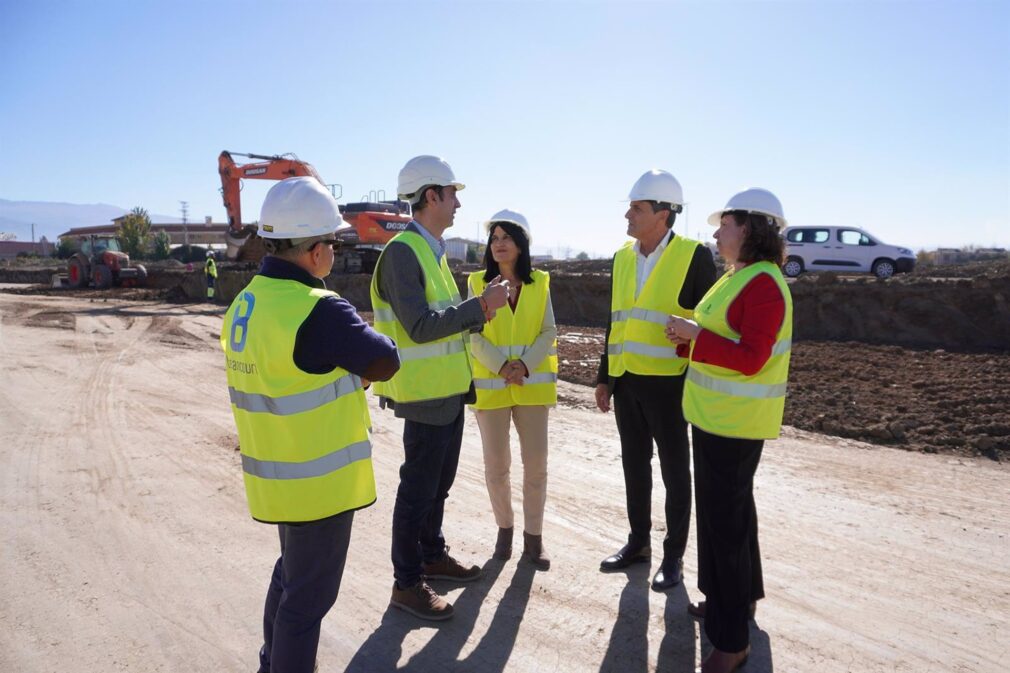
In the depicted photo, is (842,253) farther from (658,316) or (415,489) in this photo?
(415,489)

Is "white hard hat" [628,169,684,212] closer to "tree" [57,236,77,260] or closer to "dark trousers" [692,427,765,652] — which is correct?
"dark trousers" [692,427,765,652]

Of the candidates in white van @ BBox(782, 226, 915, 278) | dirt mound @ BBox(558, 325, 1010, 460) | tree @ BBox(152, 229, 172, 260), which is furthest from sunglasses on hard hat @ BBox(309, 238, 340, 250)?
tree @ BBox(152, 229, 172, 260)

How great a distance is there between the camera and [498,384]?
3822 mm

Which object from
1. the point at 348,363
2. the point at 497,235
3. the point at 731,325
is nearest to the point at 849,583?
the point at 731,325

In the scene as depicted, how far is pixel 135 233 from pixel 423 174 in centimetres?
6315

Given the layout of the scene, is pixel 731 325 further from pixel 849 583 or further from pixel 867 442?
pixel 867 442

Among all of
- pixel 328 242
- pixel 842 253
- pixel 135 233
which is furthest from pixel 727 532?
pixel 135 233

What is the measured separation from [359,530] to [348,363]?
2360mm

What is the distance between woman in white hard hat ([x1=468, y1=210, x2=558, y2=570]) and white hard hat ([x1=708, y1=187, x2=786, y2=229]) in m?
1.30

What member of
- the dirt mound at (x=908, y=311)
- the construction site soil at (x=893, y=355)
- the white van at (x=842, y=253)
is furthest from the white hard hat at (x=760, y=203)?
the white van at (x=842, y=253)

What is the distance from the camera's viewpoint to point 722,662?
110 inches

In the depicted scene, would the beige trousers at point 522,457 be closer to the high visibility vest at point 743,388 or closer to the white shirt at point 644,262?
the white shirt at point 644,262

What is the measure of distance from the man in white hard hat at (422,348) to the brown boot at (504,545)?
0.60 m

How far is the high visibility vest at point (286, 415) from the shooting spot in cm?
226
